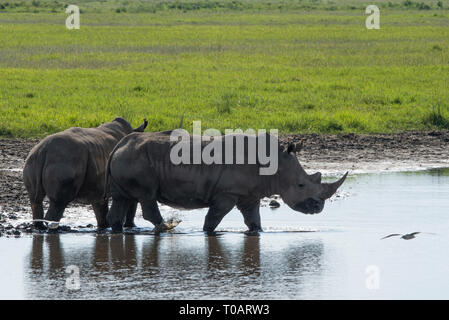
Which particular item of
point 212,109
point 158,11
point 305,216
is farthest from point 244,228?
point 158,11

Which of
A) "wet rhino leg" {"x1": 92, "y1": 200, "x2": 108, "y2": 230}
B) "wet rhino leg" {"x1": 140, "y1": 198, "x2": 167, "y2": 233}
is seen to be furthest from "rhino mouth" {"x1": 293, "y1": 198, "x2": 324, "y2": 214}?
"wet rhino leg" {"x1": 92, "y1": 200, "x2": 108, "y2": 230}

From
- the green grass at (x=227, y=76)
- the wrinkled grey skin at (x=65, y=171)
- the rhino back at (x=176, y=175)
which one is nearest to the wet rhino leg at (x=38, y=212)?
the wrinkled grey skin at (x=65, y=171)

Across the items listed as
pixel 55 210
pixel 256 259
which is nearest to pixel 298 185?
pixel 256 259

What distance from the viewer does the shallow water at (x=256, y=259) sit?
25.2ft

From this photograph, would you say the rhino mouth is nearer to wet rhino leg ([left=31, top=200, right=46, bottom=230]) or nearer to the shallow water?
the shallow water

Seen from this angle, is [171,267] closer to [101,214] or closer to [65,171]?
[65,171]

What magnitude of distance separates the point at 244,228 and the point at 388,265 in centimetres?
227

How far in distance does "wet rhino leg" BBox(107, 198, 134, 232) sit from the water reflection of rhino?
0.36 ft

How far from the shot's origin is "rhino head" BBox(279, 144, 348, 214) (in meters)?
10.0

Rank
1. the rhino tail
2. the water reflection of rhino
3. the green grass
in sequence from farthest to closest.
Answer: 1. the green grass
2. the rhino tail
3. the water reflection of rhino

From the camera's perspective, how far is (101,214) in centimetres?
1055

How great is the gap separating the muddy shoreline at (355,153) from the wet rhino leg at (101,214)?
1945 millimetres
